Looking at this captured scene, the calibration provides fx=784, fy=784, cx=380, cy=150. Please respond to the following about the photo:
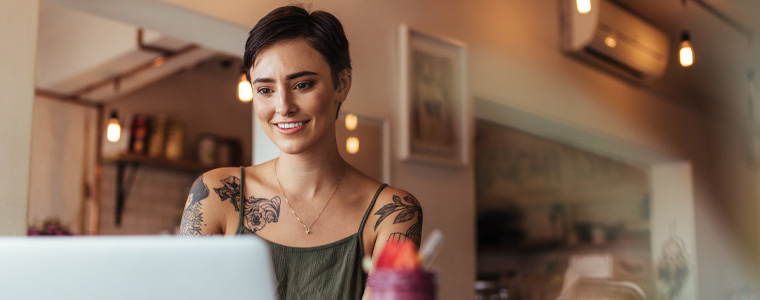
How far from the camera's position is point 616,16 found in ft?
15.3

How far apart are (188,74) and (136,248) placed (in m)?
5.29

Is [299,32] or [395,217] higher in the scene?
[299,32]

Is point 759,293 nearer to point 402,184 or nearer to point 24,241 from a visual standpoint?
point 402,184

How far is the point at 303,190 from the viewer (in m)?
1.80

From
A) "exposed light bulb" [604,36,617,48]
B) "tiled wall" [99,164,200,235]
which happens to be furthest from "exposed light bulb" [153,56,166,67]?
"exposed light bulb" [604,36,617,48]

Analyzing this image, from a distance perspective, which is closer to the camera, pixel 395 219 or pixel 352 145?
pixel 395 219

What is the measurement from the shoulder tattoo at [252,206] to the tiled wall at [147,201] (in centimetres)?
365

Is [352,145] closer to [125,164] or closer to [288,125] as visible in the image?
[288,125]

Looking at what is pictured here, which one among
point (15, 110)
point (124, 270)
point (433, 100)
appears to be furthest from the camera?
point (433, 100)

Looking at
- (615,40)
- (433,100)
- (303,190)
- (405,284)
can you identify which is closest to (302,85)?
(303,190)

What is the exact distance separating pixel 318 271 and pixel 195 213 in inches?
11.8

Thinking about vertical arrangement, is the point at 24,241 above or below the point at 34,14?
below

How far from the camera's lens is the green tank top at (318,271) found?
1671mm

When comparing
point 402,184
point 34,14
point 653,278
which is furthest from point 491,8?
point 653,278
